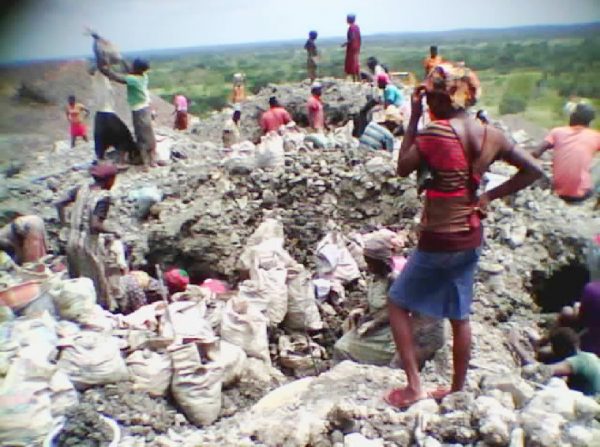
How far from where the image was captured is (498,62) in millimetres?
9047

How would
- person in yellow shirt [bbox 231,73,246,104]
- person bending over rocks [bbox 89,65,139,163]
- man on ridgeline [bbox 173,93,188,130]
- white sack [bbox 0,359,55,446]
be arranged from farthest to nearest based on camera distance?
person in yellow shirt [bbox 231,73,246,104] < man on ridgeline [bbox 173,93,188,130] < person bending over rocks [bbox 89,65,139,163] < white sack [bbox 0,359,55,446]

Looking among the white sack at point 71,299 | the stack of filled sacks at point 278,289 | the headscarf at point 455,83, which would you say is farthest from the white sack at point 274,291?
the headscarf at point 455,83

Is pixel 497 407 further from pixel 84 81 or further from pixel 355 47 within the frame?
pixel 84 81

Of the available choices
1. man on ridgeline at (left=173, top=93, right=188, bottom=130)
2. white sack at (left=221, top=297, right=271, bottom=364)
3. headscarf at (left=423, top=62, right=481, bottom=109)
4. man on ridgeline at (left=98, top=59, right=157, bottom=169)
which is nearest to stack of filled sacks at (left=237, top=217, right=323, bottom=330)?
white sack at (left=221, top=297, right=271, bottom=364)

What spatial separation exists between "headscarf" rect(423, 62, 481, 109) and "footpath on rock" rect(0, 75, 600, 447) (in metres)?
1.05

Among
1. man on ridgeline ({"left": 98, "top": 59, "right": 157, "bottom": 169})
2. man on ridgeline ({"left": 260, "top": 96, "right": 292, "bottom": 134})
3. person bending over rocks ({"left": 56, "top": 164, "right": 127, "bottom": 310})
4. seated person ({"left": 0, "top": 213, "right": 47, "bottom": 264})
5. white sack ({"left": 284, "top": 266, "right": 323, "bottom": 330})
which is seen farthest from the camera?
man on ridgeline ({"left": 260, "top": 96, "right": 292, "bottom": 134})

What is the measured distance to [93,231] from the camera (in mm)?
3598

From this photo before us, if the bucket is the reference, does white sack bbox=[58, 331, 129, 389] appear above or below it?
above

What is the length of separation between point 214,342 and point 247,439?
0.74 meters

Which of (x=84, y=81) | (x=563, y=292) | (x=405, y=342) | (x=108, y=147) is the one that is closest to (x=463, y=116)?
(x=405, y=342)

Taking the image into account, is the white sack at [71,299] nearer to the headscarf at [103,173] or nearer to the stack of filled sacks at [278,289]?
the headscarf at [103,173]

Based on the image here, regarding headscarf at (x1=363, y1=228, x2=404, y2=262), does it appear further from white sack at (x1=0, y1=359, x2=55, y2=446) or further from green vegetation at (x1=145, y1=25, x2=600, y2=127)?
green vegetation at (x1=145, y1=25, x2=600, y2=127)

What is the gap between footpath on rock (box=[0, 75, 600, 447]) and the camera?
95.7 inches

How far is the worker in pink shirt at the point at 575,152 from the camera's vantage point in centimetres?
444
